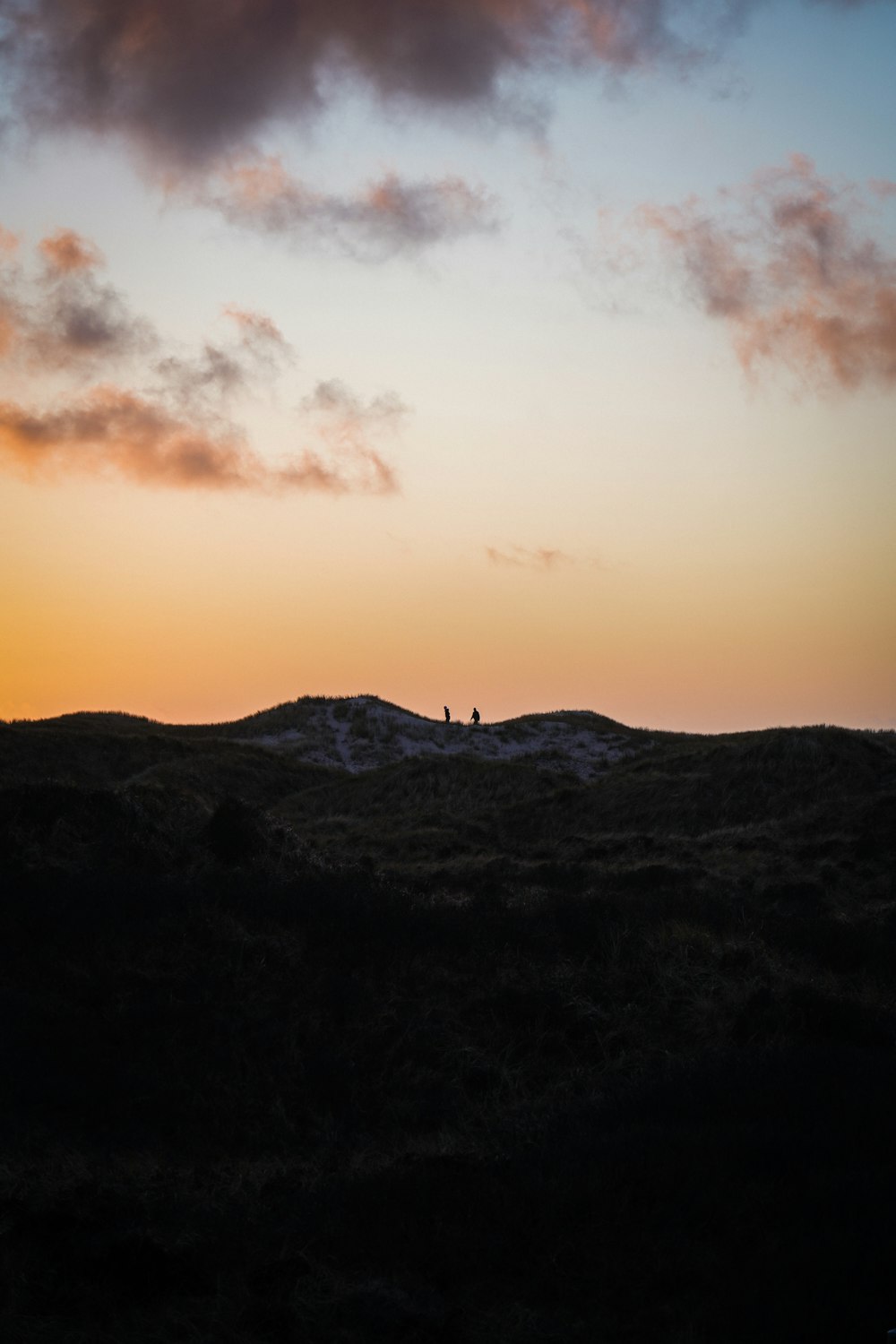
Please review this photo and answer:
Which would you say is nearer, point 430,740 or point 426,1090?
point 426,1090

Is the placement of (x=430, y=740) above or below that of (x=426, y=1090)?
above

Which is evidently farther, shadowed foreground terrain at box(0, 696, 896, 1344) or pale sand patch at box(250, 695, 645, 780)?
pale sand patch at box(250, 695, 645, 780)

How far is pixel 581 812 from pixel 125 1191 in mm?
30886

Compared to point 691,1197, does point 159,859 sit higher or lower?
higher

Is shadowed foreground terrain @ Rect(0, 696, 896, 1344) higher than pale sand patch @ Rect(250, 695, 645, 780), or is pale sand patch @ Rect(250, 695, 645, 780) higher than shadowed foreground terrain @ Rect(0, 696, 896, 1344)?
pale sand patch @ Rect(250, 695, 645, 780)

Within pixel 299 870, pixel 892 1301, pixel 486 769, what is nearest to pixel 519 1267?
pixel 892 1301

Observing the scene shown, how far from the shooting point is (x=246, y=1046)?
523 inches

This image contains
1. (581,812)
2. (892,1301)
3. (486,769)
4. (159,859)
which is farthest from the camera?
(486,769)

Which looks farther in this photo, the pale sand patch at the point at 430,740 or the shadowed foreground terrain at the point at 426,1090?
the pale sand patch at the point at 430,740

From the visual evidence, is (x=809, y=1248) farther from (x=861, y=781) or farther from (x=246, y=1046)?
(x=861, y=781)

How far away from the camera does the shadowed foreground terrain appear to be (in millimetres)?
8016

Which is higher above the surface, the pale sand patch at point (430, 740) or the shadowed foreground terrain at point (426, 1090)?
the pale sand patch at point (430, 740)

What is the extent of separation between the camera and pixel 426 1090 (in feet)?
42.1

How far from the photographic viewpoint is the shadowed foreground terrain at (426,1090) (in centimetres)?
802
